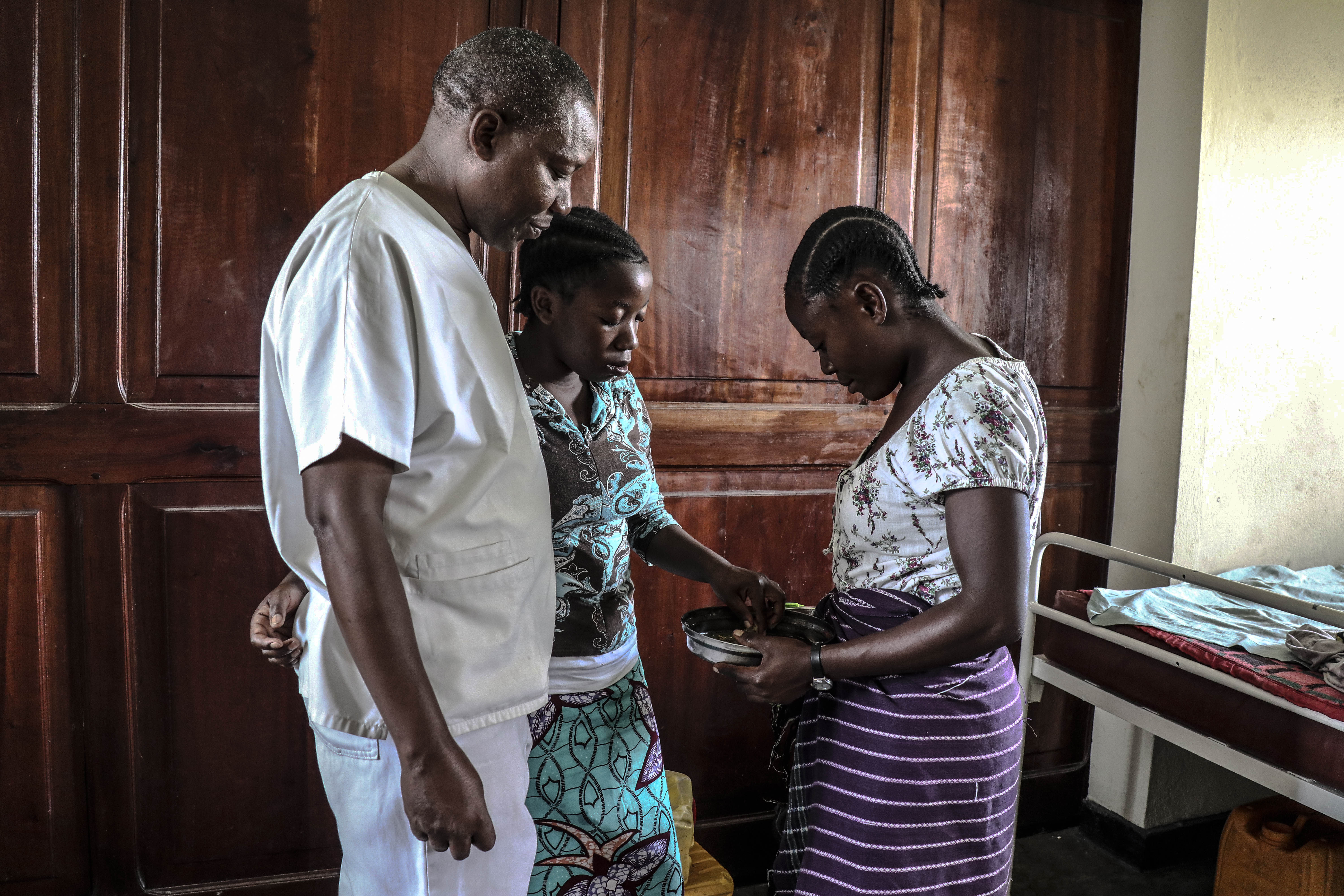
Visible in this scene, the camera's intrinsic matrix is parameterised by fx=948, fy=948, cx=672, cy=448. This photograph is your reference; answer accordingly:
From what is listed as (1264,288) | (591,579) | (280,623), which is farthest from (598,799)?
(1264,288)

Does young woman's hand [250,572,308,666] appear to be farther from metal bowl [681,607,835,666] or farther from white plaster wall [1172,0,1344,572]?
white plaster wall [1172,0,1344,572]

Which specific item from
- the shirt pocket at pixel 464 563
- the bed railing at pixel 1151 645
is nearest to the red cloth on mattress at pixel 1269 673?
the bed railing at pixel 1151 645

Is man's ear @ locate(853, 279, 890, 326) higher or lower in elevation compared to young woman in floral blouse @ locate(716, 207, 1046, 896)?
higher

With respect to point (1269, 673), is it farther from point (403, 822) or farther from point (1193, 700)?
point (403, 822)

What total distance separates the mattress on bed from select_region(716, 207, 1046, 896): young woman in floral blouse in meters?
0.84

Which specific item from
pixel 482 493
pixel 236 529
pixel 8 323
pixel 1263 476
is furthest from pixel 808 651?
pixel 1263 476

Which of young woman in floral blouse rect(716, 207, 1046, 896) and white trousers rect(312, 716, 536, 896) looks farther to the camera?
young woman in floral blouse rect(716, 207, 1046, 896)

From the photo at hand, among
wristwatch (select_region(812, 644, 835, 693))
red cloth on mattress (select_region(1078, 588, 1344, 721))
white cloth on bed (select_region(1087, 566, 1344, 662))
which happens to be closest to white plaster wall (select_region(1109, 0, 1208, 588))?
white cloth on bed (select_region(1087, 566, 1344, 662))

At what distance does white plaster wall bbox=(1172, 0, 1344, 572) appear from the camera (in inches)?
113

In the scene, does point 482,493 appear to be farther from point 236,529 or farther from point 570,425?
point 236,529

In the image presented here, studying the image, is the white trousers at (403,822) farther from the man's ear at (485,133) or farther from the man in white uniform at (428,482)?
the man's ear at (485,133)

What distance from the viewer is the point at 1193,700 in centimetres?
222

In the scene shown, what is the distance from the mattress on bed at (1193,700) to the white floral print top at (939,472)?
3.30 feet

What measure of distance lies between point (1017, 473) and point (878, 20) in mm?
1819
